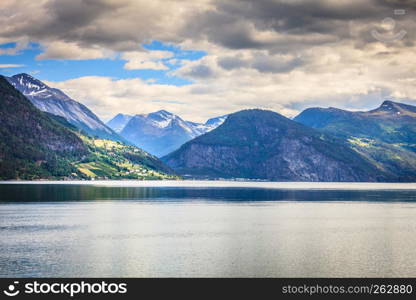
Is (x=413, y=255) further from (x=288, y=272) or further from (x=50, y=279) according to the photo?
(x=50, y=279)

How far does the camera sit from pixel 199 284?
67.8 metres

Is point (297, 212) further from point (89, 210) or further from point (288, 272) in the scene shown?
point (288, 272)

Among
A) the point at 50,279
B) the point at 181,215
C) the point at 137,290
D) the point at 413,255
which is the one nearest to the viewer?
the point at 137,290

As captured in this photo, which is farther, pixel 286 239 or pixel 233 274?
pixel 286 239

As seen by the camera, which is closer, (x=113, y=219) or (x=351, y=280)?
(x=351, y=280)

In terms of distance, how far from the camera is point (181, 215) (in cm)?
16262

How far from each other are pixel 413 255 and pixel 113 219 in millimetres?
85389

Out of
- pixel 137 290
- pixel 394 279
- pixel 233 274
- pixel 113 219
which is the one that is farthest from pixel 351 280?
pixel 113 219

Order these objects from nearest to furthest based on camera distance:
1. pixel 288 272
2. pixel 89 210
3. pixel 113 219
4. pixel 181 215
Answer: pixel 288 272 < pixel 113 219 < pixel 181 215 < pixel 89 210

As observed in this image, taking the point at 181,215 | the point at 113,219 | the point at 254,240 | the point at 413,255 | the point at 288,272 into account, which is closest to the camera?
the point at 288,272

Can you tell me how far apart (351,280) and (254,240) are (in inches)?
1522

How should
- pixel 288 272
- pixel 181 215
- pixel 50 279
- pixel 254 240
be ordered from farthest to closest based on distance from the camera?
pixel 181 215 → pixel 254 240 → pixel 288 272 → pixel 50 279

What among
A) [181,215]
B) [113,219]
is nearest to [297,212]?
[181,215]

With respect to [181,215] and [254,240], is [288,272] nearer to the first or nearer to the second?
[254,240]
